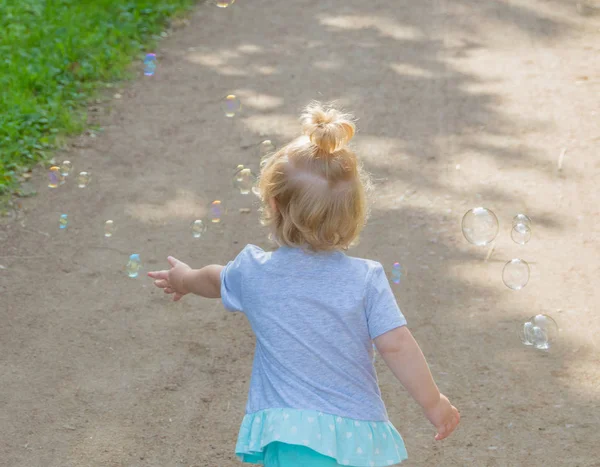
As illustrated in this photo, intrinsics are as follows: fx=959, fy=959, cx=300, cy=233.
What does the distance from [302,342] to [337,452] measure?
0.29m

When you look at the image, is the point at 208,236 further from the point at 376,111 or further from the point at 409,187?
the point at 376,111

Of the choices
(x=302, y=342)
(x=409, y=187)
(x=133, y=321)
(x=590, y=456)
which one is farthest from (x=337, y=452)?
(x=409, y=187)

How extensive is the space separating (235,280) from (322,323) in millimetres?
305

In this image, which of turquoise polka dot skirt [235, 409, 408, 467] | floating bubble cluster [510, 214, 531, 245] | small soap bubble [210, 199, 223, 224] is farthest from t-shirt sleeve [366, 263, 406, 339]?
small soap bubble [210, 199, 223, 224]

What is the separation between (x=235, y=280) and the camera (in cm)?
266

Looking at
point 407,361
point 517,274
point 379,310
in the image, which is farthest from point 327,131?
point 517,274

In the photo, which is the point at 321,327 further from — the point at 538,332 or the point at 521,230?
the point at 521,230

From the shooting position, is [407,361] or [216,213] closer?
[407,361]

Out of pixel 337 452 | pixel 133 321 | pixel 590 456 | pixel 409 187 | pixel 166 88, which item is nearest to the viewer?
pixel 337 452

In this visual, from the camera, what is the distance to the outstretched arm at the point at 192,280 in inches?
111

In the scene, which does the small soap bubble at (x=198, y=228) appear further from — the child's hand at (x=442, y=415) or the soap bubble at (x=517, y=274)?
the child's hand at (x=442, y=415)

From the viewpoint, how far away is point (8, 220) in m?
5.39

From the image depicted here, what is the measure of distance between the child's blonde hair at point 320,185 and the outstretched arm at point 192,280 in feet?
1.18

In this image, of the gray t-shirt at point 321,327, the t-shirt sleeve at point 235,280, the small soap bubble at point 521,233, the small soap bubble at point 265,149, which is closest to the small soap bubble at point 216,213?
the small soap bubble at point 265,149
